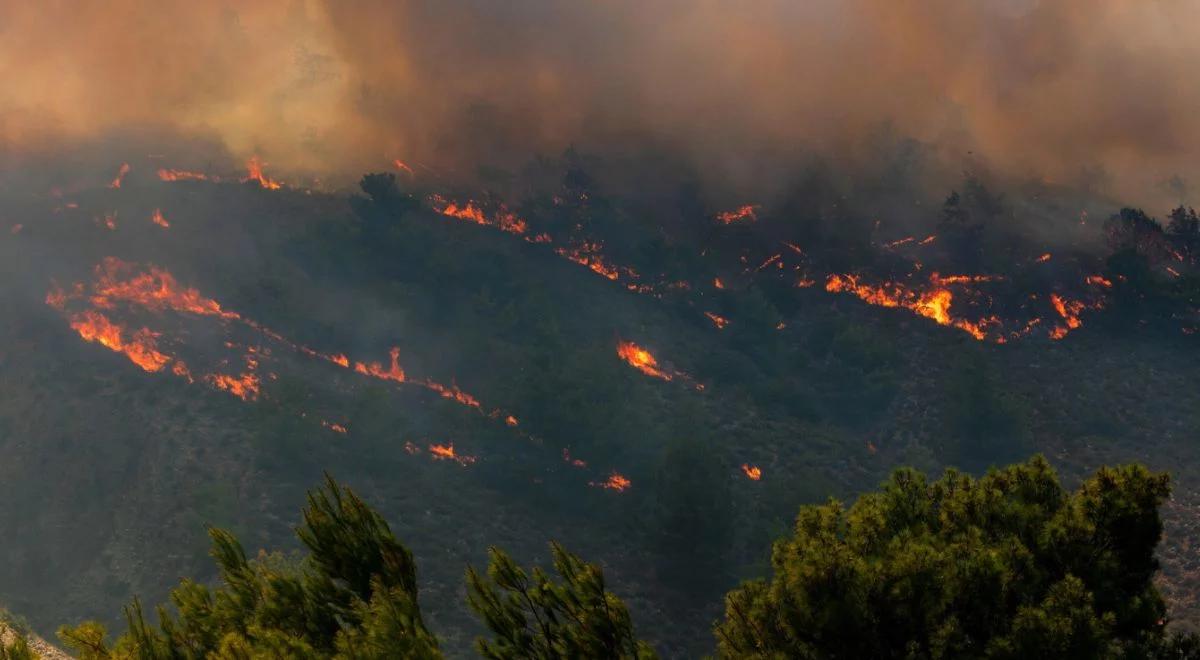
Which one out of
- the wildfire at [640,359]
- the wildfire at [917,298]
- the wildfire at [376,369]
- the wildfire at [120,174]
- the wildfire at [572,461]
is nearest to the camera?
the wildfire at [572,461]

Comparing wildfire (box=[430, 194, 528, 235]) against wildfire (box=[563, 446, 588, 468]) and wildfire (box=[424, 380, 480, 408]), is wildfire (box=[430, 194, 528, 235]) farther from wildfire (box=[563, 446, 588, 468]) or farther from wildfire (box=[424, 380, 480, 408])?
wildfire (box=[563, 446, 588, 468])

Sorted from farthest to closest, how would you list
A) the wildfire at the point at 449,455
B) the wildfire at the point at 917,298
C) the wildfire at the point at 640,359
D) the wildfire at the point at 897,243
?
the wildfire at the point at 897,243
the wildfire at the point at 917,298
the wildfire at the point at 640,359
the wildfire at the point at 449,455

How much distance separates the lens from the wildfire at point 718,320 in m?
123

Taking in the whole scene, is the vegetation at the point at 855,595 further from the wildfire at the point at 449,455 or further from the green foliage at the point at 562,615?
the wildfire at the point at 449,455

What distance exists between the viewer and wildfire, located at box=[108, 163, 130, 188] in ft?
459

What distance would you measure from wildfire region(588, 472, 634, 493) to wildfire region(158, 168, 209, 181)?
90.4 meters

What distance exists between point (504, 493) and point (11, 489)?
4842 cm

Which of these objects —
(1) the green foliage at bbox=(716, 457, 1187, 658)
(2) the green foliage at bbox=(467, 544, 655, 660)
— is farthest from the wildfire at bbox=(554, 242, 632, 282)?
(2) the green foliage at bbox=(467, 544, 655, 660)

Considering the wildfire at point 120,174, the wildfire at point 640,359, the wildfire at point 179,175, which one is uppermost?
the wildfire at point 179,175

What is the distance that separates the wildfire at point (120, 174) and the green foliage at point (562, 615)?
474ft

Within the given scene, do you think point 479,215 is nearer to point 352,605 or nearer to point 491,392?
point 491,392

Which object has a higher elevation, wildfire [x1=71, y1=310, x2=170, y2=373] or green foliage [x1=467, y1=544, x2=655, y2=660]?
wildfire [x1=71, y1=310, x2=170, y2=373]

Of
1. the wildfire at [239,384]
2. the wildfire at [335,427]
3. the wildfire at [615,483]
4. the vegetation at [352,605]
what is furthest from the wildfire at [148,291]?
the vegetation at [352,605]

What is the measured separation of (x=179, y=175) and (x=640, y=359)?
80090 millimetres
